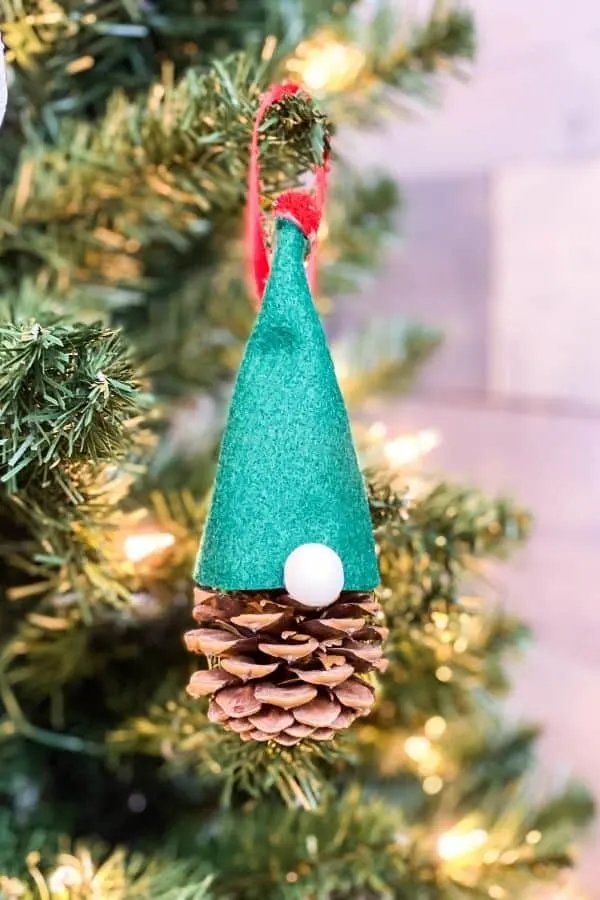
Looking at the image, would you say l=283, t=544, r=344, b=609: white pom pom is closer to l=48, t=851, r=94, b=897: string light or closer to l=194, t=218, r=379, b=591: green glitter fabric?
l=194, t=218, r=379, b=591: green glitter fabric

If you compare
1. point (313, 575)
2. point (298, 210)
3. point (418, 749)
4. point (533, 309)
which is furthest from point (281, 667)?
point (533, 309)

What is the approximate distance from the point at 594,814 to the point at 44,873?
1.09 ft

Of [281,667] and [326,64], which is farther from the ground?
[326,64]

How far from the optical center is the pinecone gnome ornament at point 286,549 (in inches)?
10.2

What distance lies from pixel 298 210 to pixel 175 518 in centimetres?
15

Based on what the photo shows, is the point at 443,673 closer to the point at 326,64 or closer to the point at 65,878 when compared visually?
the point at 65,878

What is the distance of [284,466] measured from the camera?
26cm

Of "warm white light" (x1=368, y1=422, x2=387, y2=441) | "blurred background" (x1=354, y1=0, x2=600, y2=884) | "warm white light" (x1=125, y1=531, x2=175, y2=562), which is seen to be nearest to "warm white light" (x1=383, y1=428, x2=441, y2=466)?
"warm white light" (x1=368, y1=422, x2=387, y2=441)

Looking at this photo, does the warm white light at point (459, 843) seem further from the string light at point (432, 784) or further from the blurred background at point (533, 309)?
the blurred background at point (533, 309)

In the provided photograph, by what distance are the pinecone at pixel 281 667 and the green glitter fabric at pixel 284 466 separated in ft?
0.05

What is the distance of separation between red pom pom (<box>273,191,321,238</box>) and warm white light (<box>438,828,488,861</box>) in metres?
0.29

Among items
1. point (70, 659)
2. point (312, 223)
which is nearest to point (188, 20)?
point (312, 223)

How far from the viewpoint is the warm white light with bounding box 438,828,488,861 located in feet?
1.34

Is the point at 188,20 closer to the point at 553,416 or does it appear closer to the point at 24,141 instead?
the point at 24,141
